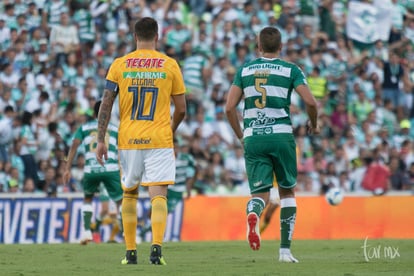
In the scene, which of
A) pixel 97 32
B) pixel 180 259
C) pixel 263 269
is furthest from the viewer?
pixel 97 32

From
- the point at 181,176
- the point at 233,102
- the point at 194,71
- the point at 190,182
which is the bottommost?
the point at 190,182

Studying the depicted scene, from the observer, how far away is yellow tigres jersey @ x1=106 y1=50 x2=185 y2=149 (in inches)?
501

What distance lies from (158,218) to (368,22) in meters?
19.1

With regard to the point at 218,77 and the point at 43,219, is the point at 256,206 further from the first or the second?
the point at 218,77

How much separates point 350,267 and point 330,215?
435 inches

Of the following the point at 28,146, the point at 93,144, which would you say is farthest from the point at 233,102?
the point at 28,146

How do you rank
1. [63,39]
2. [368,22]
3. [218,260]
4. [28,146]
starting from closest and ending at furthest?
1. [218,260]
2. [28,146]
3. [63,39]
4. [368,22]

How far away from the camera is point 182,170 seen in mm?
23516

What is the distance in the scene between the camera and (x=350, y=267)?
41.6 ft

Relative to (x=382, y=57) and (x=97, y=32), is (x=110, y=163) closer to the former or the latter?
(x=97, y=32)

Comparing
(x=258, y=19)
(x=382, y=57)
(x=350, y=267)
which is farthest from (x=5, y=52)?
(x=350, y=267)

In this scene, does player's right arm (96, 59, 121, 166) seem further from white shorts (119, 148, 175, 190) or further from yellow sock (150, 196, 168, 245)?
yellow sock (150, 196, 168, 245)

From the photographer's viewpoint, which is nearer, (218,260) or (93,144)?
(218,260)

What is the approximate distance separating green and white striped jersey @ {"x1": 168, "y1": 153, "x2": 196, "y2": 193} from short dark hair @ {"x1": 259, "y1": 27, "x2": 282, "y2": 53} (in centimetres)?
1064
